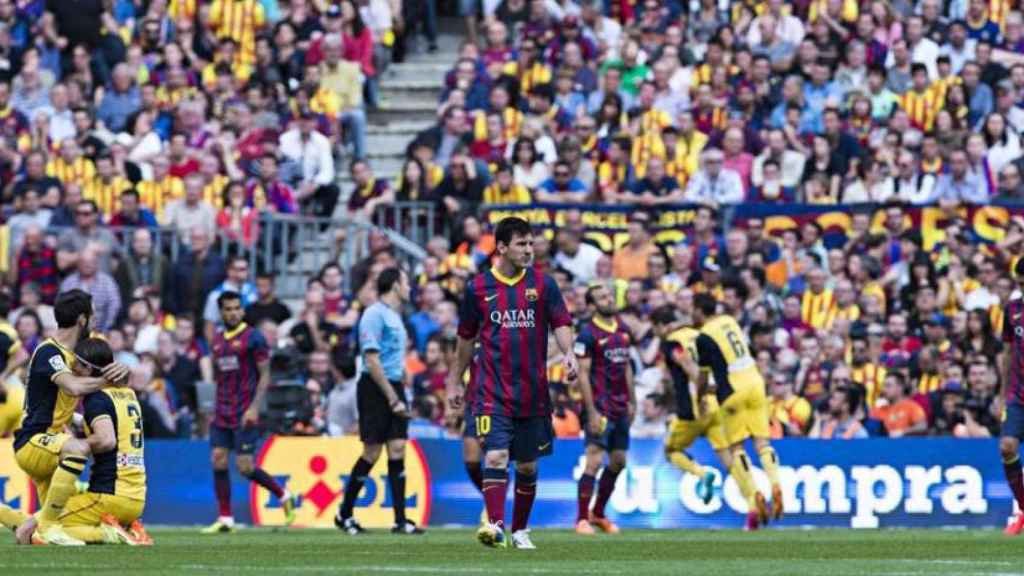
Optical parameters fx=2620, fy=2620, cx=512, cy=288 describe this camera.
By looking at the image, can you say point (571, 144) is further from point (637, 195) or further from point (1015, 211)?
point (1015, 211)

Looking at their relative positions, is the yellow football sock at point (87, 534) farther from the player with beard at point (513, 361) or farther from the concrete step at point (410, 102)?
the concrete step at point (410, 102)

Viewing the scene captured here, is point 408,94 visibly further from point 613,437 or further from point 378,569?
point 378,569

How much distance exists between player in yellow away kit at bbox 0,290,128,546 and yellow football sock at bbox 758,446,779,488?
273 inches

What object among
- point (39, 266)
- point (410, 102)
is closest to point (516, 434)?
point (39, 266)

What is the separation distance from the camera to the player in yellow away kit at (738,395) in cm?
2259

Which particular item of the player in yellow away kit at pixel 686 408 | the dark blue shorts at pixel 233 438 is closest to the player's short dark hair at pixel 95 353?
the dark blue shorts at pixel 233 438

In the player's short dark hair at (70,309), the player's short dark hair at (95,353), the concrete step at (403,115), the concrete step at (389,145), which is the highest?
the concrete step at (403,115)

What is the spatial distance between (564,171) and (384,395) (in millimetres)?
8248

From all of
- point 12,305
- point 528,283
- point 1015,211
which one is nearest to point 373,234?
point 12,305

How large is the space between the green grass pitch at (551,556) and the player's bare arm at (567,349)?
1.17 meters

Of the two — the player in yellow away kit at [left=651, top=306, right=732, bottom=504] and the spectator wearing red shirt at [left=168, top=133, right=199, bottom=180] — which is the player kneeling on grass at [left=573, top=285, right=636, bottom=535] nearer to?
the player in yellow away kit at [left=651, top=306, right=732, bottom=504]

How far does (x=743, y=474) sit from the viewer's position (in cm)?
2295

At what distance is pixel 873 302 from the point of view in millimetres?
27141

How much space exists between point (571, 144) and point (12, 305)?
6528 mm
